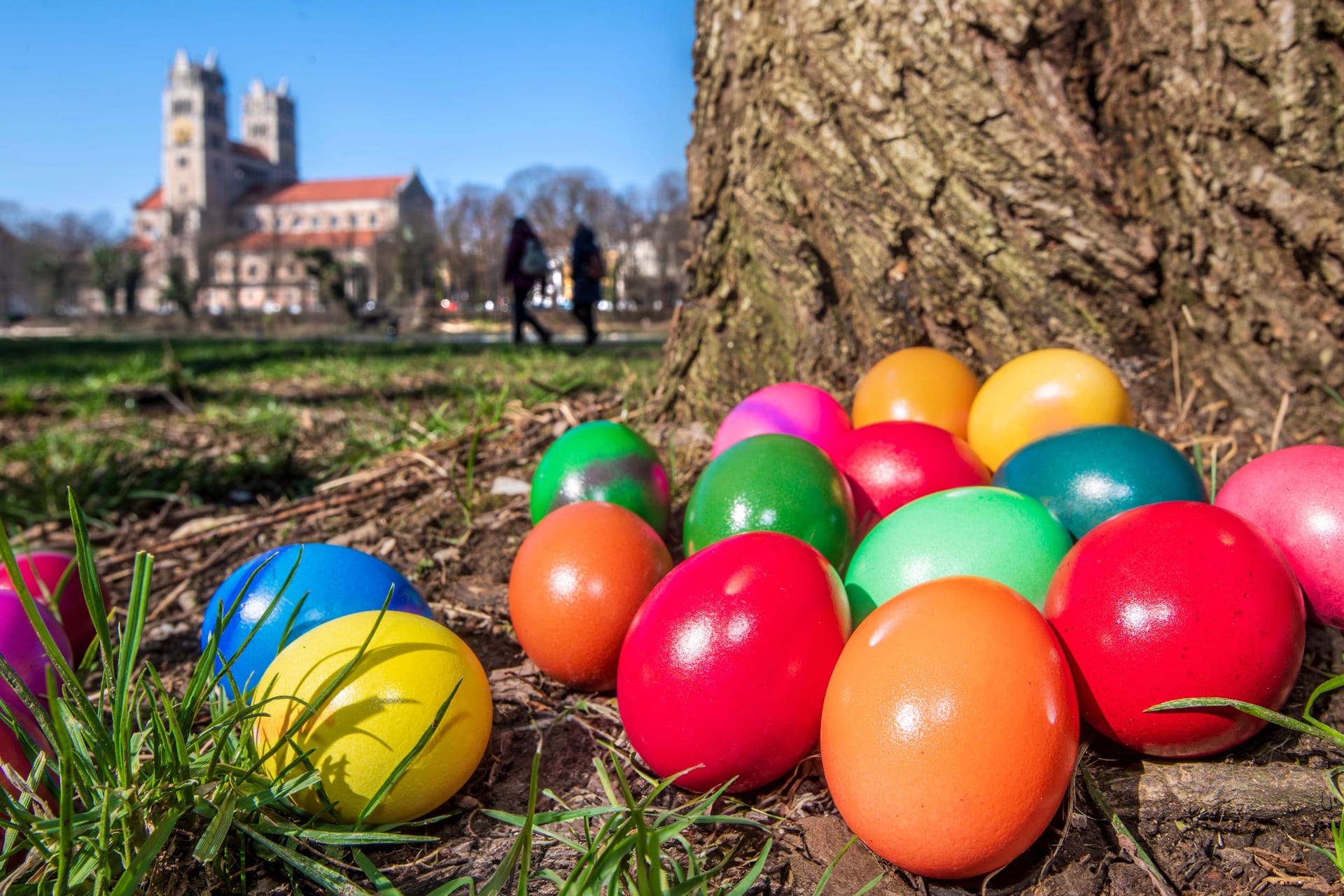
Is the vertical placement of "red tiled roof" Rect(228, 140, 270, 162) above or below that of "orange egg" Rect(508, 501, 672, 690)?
above

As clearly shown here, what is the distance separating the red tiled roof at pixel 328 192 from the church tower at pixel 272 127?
1897 cm

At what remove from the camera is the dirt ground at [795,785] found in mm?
1343

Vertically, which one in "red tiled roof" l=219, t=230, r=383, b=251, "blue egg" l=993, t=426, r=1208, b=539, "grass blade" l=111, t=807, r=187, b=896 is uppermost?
"red tiled roof" l=219, t=230, r=383, b=251

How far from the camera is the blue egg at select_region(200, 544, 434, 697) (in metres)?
1.86

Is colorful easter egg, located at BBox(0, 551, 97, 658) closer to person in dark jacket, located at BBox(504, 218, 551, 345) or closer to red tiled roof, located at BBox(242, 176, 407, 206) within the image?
person in dark jacket, located at BBox(504, 218, 551, 345)

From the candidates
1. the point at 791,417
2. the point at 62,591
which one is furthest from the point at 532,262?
the point at 62,591

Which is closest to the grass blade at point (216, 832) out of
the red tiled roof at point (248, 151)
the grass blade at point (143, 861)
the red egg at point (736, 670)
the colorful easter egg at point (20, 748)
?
the grass blade at point (143, 861)

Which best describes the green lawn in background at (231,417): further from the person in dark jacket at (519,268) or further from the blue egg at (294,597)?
the person in dark jacket at (519,268)

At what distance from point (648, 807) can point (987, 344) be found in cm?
225

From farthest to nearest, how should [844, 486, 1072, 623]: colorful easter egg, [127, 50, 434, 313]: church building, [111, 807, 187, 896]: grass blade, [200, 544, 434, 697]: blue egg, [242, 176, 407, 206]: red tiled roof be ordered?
[242, 176, 407, 206]: red tiled roof
[127, 50, 434, 313]: church building
[200, 544, 434, 697]: blue egg
[844, 486, 1072, 623]: colorful easter egg
[111, 807, 187, 896]: grass blade

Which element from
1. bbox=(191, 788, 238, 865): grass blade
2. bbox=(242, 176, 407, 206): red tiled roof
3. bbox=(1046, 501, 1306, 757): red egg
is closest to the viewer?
bbox=(191, 788, 238, 865): grass blade

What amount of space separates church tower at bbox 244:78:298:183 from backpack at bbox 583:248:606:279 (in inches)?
5334

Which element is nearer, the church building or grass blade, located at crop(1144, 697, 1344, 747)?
grass blade, located at crop(1144, 697, 1344, 747)

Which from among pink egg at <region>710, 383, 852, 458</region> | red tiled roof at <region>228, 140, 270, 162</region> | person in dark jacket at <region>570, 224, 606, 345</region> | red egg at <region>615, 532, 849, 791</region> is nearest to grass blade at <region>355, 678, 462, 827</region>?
red egg at <region>615, 532, 849, 791</region>
